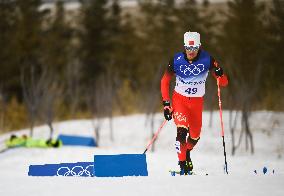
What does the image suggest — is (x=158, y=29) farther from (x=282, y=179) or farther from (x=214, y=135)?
(x=282, y=179)

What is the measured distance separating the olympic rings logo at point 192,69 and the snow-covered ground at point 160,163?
1.28 metres

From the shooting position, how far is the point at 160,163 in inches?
332

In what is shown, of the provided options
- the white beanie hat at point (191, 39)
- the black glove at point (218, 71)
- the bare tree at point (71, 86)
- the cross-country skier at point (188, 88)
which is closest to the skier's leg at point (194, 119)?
the cross-country skier at point (188, 88)

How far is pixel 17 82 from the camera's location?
28344 millimetres

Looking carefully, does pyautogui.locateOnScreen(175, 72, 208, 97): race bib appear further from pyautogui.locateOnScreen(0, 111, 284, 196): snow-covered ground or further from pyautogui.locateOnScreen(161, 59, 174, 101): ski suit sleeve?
pyautogui.locateOnScreen(0, 111, 284, 196): snow-covered ground

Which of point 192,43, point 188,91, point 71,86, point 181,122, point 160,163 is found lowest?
point 71,86

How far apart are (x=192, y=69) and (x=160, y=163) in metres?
2.71

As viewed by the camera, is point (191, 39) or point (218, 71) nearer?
point (191, 39)

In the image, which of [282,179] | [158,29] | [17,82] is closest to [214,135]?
[282,179]

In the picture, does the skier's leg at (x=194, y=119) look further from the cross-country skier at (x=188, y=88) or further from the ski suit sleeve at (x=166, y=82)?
the ski suit sleeve at (x=166, y=82)

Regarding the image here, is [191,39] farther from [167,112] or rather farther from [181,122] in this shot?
[181,122]

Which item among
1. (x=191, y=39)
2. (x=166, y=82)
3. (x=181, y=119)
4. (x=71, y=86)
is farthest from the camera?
(x=71, y=86)

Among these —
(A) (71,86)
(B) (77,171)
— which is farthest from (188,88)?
(A) (71,86)

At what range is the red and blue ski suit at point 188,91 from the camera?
242 inches
